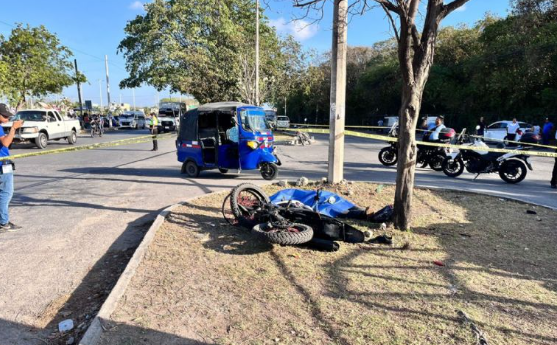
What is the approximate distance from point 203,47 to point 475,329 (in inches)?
1228

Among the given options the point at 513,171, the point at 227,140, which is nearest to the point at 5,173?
the point at 227,140

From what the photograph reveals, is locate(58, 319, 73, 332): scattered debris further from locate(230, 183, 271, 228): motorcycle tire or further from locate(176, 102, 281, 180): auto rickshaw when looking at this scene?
locate(176, 102, 281, 180): auto rickshaw

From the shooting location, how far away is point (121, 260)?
15.6 feet

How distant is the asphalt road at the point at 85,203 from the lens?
3.94 meters

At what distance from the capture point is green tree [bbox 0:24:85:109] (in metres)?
26.3

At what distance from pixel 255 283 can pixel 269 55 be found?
1166 inches

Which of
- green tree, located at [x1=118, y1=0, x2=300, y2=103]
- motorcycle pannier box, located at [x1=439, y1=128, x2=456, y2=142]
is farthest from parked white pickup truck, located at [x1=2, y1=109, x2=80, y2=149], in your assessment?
motorcycle pannier box, located at [x1=439, y1=128, x2=456, y2=142]

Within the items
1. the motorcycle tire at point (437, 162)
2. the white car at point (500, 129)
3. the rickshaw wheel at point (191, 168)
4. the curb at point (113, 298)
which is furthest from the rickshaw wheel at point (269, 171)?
the white car at point (500, 129)

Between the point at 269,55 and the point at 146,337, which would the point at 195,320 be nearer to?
the point at 146,337

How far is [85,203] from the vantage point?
753 cm

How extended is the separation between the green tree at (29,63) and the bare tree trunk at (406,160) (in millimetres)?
27508

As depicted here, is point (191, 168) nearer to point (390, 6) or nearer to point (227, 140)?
point (227, 140)

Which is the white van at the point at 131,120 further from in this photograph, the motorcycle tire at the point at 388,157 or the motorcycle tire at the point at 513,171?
the motorcycle tire at the point at 513,171

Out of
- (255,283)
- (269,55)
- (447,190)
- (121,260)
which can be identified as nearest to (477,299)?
(255,283)
